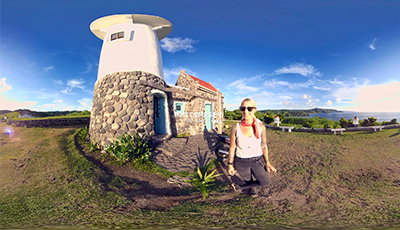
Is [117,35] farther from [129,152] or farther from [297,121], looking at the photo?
[297,121]

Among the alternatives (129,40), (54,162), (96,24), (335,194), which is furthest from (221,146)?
(96,24)

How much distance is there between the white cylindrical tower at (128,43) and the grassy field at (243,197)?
182 inches

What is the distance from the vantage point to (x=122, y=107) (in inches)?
293

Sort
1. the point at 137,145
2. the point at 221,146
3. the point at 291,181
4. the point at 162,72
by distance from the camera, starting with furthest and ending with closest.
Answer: the point at 162,72
the point at 221,146
the point at 137,145
the point at 291,181

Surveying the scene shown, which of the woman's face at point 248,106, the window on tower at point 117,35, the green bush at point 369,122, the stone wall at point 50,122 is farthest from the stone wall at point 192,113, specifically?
the stone wall at point 50,122

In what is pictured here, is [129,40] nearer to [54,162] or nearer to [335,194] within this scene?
[54,162]

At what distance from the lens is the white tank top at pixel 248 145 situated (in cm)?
252

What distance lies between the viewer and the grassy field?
79.0 inches

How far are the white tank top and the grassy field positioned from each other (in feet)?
2.97

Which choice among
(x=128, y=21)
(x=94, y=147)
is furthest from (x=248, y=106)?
(x=128, y=21)

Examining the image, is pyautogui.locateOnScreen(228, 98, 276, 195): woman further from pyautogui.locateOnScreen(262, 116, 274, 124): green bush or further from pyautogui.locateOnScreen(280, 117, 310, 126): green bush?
pyautogui.locateOnScreen(280, 117, 310, 126): green bush

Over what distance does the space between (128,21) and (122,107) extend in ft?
15.4

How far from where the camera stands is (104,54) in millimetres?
8172

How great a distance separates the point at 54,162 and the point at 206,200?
5.51 m
